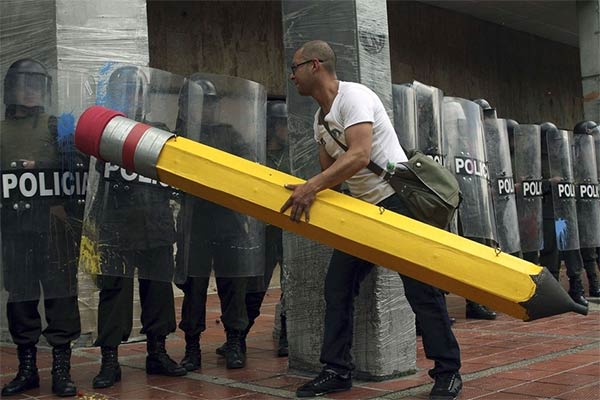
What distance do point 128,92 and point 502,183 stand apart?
3306 mm

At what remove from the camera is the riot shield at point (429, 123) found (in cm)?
504

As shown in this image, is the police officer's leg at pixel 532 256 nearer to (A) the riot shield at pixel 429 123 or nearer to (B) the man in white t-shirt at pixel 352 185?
(A) the riot shield at pixel 429 123

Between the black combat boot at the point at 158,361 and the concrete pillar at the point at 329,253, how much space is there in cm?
64

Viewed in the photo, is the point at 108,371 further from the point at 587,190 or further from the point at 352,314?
the point at 587,190

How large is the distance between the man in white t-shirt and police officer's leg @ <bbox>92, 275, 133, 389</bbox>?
1042mm

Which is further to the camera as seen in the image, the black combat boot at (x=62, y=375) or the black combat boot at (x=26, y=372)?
the black combat boot at (x=26, y=372)

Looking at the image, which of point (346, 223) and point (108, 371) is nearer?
point (346, 223)

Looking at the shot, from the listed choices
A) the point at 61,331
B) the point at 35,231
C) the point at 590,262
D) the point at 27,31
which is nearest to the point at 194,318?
the point at 61,331

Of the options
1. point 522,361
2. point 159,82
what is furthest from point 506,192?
point 159,82

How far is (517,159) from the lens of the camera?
6379 mm


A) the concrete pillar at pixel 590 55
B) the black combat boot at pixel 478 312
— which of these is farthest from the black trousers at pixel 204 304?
the concrete pillar at pixel 590 55

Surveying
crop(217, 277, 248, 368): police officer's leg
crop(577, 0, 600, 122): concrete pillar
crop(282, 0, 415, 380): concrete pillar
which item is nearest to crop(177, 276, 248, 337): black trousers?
crop(217, 277, 248, 368): police officer's leg

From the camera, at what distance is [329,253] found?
4.02m

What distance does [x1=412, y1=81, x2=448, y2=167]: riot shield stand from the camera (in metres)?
5.04
